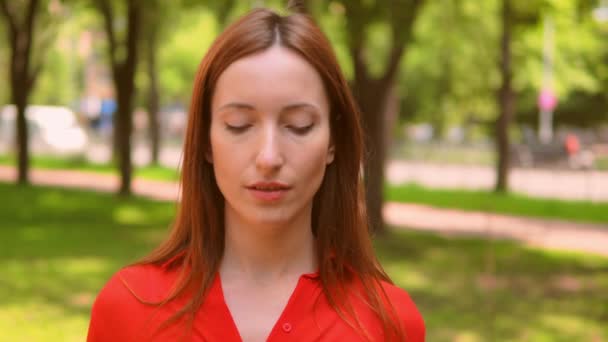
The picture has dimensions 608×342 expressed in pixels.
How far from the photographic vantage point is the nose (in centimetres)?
192

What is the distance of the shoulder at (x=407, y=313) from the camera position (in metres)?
2.05

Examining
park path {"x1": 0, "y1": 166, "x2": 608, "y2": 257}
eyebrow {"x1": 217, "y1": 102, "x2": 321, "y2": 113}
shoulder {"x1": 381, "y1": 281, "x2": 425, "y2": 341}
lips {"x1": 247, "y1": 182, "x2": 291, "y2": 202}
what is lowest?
park path {"x1": 0, "y1": 166, "x2": 608, "y2": 257}

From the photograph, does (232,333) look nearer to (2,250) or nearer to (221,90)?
(221,90)

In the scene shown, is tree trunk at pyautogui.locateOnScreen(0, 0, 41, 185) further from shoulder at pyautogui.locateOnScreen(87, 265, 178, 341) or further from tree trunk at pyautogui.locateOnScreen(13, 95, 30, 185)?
shoulder at pyautogui.locateOnScreen(87, 265, 178, 341)

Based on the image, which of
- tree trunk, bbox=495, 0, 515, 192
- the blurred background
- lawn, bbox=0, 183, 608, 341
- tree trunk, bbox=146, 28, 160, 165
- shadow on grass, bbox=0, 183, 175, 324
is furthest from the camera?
tree trunk, bbox=146, 28, 160, 165

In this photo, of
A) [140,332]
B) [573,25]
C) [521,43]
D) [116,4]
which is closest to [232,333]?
[140,332]

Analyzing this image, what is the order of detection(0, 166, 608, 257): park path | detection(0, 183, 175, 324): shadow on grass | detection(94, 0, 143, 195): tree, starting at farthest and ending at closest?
1. detection(94, 0, 143, 195): tree
2. detection(0, 166, 608, 257): park path
3. detection(0, 183, 175, 324): shadow on grass

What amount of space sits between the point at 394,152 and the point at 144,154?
11524 mm

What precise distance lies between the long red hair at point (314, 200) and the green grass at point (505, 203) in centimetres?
1624

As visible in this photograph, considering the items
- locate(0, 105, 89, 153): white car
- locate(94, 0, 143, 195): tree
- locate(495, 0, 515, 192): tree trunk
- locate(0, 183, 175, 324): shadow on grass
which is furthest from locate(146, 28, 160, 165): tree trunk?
locate(495, 0, 515, 192): tree trunk

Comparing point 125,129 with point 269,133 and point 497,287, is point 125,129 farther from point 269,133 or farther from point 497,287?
point 269,133

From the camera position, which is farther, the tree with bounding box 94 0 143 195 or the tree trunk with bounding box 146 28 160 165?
the tree trunk with bounding box 146 28 160 165

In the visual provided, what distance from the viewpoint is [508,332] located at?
8812mm

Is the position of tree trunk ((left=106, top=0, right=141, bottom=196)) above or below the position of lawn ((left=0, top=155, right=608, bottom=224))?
above
